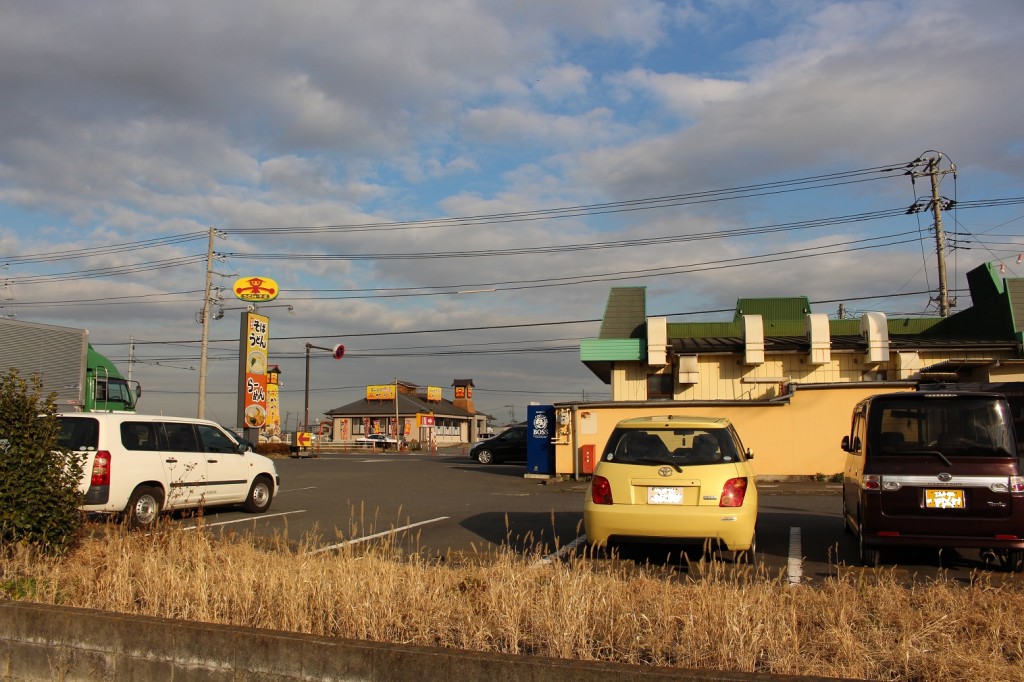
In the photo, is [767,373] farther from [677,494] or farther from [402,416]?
[402,416]

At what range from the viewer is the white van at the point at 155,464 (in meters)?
11.0

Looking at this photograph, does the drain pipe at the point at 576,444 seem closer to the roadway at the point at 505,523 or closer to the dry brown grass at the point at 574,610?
the roadway at the point at 505,523

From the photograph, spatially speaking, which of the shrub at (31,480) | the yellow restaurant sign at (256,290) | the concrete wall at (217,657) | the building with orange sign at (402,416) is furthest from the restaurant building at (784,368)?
the building with orange sign at (402,416)

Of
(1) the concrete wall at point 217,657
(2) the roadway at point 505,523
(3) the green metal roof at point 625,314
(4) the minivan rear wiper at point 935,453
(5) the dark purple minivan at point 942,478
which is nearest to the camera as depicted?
(1) the concrete wall at point 217,657

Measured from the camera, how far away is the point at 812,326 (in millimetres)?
25422

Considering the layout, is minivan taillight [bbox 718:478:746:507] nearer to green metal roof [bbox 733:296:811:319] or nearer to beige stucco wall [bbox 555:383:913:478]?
beige stucco wall [bbox 555:383:913:478]

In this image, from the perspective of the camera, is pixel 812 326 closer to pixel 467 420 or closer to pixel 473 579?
pixel 473 579

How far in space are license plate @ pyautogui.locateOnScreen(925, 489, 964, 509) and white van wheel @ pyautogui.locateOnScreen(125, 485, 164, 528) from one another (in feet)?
31.2

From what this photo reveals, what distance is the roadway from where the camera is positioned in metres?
8.51

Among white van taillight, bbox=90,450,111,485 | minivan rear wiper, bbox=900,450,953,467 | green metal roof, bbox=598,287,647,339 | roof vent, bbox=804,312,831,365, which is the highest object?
green metal roof, bbox=598,287,647,339

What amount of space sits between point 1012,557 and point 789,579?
2.32 meters

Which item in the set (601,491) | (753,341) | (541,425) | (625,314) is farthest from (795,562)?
(625,314)

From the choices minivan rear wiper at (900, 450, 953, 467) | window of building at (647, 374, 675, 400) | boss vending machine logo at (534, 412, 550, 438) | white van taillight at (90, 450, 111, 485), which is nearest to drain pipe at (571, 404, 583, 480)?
boss vending machine logo at (534, 412, 550, 438)

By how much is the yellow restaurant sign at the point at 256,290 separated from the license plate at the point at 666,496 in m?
37.4
